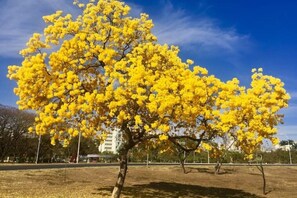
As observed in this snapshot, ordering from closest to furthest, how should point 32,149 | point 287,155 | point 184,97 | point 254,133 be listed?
point 184,97 → point 254,133 → point 32,149 → point 287,155

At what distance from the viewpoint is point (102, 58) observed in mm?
17188

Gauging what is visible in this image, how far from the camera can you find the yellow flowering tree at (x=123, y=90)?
15.6 meters

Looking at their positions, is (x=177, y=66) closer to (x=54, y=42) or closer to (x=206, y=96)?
(x=206, y=96)

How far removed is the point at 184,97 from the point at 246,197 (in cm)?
1321

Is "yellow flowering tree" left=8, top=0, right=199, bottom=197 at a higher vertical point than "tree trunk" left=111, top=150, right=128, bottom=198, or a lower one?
higher

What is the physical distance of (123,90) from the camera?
1568cm

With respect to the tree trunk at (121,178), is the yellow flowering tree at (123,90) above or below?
above

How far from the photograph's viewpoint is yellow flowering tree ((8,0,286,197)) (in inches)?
615

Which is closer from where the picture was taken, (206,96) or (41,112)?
(206,96)

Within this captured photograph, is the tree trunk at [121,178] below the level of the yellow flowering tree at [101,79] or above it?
below

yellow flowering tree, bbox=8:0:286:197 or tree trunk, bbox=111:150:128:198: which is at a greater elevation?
yellow flowering tree, bbox=8:0:286:197

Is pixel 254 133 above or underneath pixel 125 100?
underneath

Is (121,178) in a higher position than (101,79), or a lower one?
lower

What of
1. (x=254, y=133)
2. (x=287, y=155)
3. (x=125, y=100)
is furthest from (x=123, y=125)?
(x=287, y=155)
